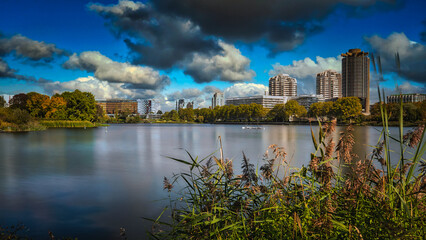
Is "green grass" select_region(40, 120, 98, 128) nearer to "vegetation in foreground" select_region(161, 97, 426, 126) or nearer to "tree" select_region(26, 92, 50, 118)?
"tree" select_region(26, 92, 50, 118)

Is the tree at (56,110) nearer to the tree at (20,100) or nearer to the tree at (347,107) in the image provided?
the tree at (20,100)

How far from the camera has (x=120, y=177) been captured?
12.8m

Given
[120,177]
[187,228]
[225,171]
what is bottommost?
[120,177]

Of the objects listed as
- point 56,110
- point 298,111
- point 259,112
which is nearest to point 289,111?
point 298,111

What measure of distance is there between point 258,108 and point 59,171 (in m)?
157

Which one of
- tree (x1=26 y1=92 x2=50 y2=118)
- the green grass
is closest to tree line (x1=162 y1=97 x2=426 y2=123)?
the green grass

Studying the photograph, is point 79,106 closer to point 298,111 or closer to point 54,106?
point 54,106

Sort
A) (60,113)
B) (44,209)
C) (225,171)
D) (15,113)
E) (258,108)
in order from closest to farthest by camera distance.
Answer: (225,171) < (44,209) < (15,113) < (60,113) < (258,108)

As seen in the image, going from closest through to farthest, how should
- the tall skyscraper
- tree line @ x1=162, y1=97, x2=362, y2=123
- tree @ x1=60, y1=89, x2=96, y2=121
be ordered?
tree @ x1=60, y1=89, x2=96, y2=121 → tree line @ x1=162, y1=97, x2=362, y2=123 → the tall skyscraper

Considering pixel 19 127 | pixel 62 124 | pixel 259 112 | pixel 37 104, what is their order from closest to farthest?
pixel 19 127
pixel 62 124
pixel 37 104
pixel 259 112

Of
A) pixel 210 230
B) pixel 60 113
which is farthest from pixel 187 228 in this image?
pixel 60 113

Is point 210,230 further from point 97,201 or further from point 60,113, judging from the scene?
point 60,113

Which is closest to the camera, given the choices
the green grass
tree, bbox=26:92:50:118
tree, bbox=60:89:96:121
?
the green grass

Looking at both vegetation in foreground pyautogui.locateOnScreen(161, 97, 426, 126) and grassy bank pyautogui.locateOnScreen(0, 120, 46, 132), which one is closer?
grassy bank pyautogui.locateOnScreen(0, 120, 46, 132)
